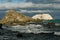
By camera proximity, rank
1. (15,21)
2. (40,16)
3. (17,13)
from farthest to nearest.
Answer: (40,16) → (17,13) → (15,21)

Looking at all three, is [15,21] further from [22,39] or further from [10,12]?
[22,39]

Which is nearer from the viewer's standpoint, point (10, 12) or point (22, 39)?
point (22, 39)

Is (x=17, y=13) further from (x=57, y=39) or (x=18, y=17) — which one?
(x=57, y=39)

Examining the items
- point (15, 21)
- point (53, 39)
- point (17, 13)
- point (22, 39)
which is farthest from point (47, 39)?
point (17, 13)

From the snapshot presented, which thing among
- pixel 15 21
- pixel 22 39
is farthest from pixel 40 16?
pixel 22 39

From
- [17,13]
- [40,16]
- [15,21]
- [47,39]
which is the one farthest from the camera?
[40,16]

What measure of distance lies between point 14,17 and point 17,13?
938cm

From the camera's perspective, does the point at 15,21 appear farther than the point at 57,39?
Yes

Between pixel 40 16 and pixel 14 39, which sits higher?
pixel 14 39

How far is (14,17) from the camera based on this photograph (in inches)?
6949

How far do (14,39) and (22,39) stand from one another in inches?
82.1

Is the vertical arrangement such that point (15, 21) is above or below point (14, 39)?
below

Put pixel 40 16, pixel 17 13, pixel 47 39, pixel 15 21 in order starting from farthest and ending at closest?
pixel 40 16 < pixel 17 13 < pixel 15 21 < pixel 47 39

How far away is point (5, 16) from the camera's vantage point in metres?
176
